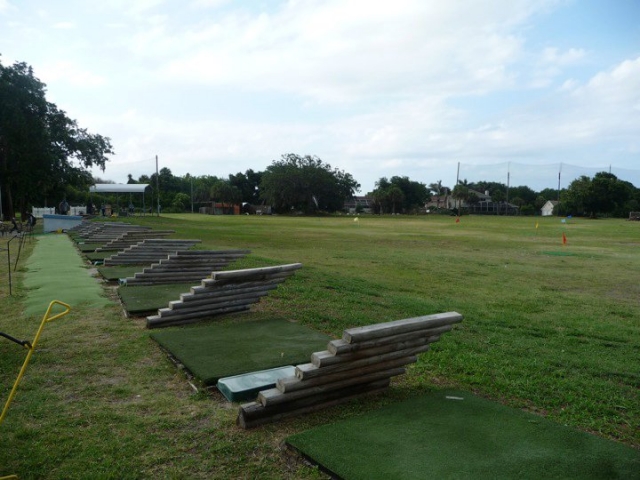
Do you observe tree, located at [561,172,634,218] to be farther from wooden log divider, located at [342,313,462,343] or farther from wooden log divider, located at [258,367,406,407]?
wooden log divider, located at [258,367,406,407]

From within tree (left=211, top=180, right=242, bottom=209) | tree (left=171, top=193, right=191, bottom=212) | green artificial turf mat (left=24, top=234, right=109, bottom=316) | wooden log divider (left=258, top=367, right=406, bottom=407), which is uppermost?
tree (left=211, top=180, right=242, bottom=209)

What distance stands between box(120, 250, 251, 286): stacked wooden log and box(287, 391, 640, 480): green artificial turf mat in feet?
21.6

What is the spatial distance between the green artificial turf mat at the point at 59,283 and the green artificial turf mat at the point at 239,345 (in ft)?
10.8

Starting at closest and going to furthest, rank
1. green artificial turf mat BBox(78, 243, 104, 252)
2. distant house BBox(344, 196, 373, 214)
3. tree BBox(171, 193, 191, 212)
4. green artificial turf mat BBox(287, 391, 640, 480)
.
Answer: green artificial turf mat BBox(287, 391, 640, 480), green artificial turf mat BBox(78, 243, 104, 252), tree BBox(171, 193, 191, 212), distant house BBox(344, 196, 373, 214)

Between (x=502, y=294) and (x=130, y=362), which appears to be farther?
(x=502, y=294)

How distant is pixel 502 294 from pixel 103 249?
14.0 meters

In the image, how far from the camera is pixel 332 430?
4.20 metres

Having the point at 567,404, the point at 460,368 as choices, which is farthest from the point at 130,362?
the point at 567,404

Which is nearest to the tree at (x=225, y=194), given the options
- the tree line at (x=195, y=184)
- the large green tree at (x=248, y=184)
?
the tree line at (x=195, y=184)

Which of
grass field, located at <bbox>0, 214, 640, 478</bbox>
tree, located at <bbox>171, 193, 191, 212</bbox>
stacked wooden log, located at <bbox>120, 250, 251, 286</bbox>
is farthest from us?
tree, located at <bbox>171, 193, 191, 212</bbox>

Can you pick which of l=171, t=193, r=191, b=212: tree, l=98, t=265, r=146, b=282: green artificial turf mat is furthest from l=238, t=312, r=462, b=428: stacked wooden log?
l=171, t=193, r=191, b=212: tree

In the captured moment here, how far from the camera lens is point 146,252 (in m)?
14.4

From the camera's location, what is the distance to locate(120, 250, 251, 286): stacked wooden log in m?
10.5

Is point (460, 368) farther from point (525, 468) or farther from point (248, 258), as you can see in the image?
point (248, 258)
